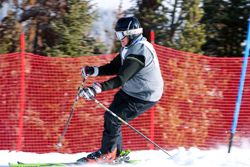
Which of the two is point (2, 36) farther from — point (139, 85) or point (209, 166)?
point (209, 166)

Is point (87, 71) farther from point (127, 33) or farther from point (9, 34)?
point (9, 34)

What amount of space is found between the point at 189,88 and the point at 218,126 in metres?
0.83

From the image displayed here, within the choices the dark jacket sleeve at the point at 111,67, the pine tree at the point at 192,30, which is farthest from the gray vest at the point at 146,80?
the pine tree at the point at 192,30

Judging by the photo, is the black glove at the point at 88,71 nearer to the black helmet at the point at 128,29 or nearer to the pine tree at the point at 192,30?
the black helmet at the point at 128,29

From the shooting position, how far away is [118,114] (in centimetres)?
644

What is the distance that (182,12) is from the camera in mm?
11602

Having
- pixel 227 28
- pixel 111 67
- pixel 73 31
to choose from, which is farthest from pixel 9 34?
pixel 111 67

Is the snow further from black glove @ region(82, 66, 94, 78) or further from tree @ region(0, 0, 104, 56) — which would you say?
tree @ region(0, 0, 104, 56)

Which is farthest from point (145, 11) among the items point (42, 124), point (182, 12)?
point (42, 124)

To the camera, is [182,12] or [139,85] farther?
[182,12]

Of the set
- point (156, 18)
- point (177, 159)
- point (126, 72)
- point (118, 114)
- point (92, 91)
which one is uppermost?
point (126, 72)

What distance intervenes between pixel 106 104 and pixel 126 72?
3124 mm

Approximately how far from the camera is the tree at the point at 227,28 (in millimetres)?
12219

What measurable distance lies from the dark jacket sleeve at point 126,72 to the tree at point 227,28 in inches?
251
